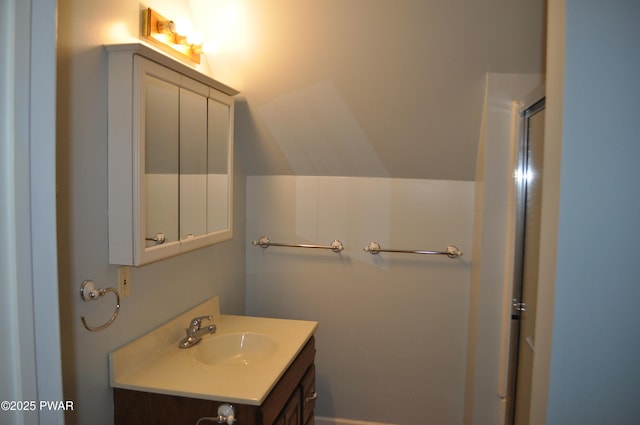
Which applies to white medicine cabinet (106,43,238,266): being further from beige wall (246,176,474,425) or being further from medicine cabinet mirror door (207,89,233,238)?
beige wall (246,176,474,425)

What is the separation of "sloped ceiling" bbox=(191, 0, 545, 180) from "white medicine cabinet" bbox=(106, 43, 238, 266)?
1.05 ft

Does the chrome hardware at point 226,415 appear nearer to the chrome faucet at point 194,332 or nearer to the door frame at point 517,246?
the chrome faucet at point 194,332

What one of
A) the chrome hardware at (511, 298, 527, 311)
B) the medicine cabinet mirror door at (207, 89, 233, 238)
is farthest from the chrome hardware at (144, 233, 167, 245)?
the chrome hardware at (511, 298, 527, 311)

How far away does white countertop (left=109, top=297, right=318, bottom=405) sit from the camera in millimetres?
1629

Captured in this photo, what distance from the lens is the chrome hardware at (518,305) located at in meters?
2.15

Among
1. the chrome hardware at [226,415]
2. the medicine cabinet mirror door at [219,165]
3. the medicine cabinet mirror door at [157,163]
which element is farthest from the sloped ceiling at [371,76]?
the chrome hardware at [226,415]

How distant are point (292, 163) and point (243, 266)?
2.41 ft

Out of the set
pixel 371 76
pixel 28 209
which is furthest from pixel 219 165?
pixel 28 209

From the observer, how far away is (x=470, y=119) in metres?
2.43

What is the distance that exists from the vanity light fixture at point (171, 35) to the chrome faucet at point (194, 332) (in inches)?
47.4

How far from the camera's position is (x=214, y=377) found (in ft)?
5.69

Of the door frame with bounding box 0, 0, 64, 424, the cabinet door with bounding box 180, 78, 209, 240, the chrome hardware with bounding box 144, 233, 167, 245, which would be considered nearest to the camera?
the door frame with bounding box 0, 0, 64, 424

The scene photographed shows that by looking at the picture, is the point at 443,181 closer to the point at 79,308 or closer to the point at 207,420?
the point at 207,420

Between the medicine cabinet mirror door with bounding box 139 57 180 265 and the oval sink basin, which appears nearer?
the medicine cabinet mirror door with bounding box 139 57 180 265
